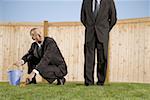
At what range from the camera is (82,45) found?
10.7 meters

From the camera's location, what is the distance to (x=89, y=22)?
5.70 metres

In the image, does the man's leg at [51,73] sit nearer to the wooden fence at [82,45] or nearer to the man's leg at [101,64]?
the man's leg at [101,64]

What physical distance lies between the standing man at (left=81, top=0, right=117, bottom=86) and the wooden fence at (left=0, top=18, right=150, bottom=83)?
4.48 metres

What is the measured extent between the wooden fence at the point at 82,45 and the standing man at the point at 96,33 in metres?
4.48

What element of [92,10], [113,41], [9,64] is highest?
[92,10]

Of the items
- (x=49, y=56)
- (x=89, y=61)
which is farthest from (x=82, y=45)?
(x=89, y=61)

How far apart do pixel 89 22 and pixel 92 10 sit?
0.19 metres

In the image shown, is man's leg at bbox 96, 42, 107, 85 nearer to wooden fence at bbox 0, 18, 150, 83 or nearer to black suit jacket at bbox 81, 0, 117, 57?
black suit jacket at bbox 81, 0, 117, 57

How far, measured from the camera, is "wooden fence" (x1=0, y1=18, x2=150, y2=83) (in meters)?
10.1

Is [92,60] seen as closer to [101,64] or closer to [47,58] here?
[101,64]

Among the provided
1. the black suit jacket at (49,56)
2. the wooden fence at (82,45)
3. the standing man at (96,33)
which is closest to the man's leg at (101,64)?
the standing man at (96,33)

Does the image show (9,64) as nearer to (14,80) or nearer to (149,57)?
(149,57)

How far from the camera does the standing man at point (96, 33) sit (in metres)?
5.65

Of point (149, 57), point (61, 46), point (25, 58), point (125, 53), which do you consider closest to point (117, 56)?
point (125, 53)
